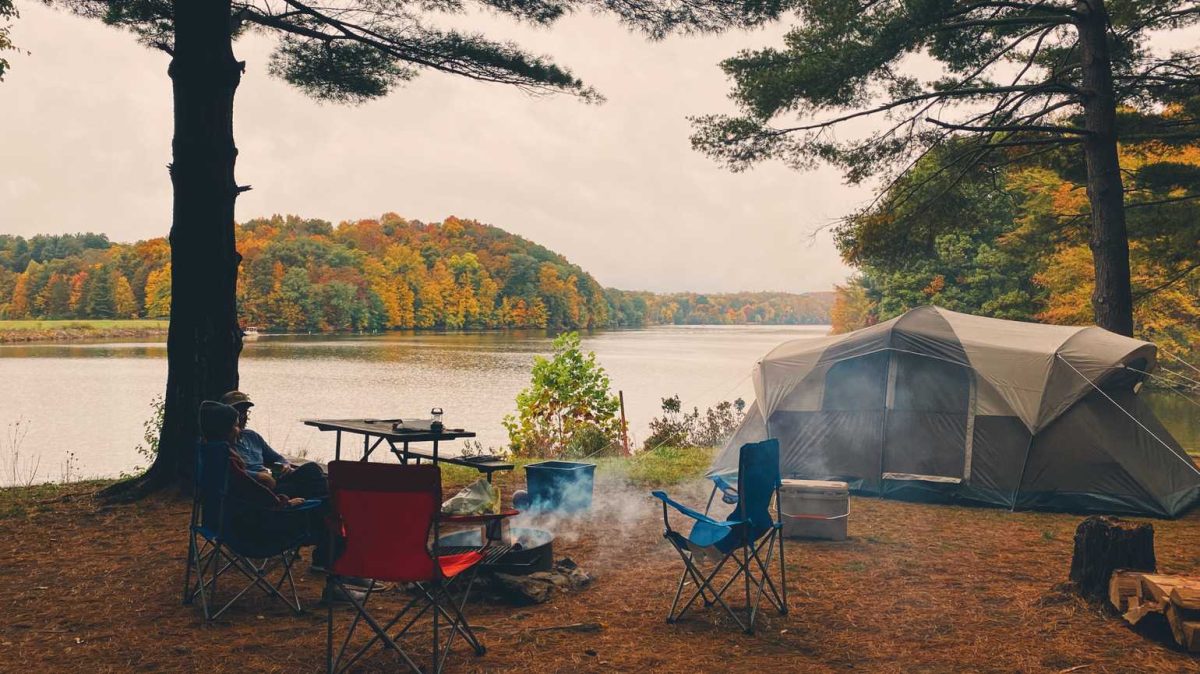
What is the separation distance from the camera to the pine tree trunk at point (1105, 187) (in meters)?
7.96

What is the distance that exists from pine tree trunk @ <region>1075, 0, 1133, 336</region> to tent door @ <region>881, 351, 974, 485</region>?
236 centimetres

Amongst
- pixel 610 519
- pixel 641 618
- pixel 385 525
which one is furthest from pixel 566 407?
pixel 385 525

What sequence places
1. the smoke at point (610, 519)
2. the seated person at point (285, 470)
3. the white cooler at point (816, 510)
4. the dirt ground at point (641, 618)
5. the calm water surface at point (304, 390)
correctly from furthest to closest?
the calm water surface at point (304, 390), the white cooler at point (816, 510), the smoke at point (610, 519), the seated person at point (285, 470), the dirt ground at point (641, 618)

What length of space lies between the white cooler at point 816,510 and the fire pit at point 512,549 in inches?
78.6

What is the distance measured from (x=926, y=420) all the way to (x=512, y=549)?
471 centimetres

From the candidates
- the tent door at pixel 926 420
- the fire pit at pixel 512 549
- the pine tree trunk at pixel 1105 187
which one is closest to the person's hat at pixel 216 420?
the fire pit at pixel 512 549

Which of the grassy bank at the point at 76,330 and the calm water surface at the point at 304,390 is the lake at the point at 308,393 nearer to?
the calm water surface at the point at 304,390

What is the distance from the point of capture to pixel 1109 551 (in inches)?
153

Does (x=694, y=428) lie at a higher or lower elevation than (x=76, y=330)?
higher

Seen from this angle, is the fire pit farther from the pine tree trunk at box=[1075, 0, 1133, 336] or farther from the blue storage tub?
the pine tree trunk at box=[1075, 0, 1133, 336]

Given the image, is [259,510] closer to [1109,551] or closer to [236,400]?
[236,400]

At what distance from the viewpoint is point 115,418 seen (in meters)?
16.1

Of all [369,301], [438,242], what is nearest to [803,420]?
[369,301]

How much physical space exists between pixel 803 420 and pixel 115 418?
48.9 ft
